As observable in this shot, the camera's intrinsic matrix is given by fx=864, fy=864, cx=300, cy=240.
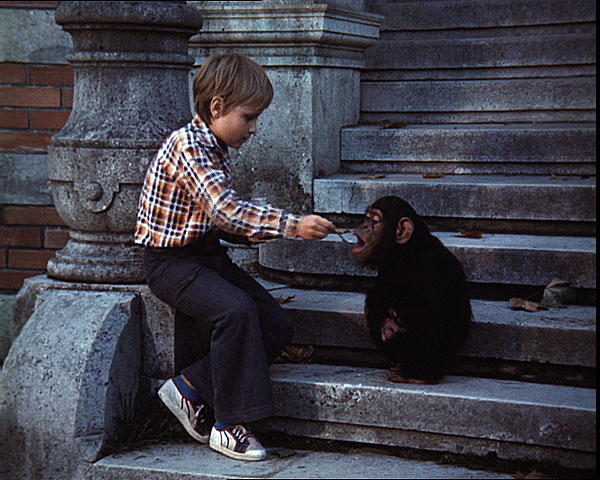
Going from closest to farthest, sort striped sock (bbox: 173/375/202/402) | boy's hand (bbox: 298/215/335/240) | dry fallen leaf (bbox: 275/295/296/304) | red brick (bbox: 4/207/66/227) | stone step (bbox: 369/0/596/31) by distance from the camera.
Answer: boy's hand (bbox: 298/215/335/240), striped sock (bbox: 173/375/202/402), dry fallen leaf (bbox: 275/295/296/304), red brick (bbox: 4/207/66/227), stone step (bbox: 369/0/596/31)

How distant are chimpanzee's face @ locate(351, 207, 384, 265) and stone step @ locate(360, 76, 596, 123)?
6.48 ft

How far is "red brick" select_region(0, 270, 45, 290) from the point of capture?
16.5ft

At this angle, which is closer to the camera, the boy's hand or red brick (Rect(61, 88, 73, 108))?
the boy's hand

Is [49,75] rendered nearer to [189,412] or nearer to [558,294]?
[189,412]

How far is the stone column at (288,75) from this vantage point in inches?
184

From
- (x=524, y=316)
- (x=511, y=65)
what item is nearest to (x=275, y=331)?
(x=524, y=316)

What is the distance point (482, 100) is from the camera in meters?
5.25

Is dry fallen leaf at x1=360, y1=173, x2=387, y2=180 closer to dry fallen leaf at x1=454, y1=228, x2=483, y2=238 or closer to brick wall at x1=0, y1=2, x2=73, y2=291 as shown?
dry fallen leaf at x1=454, y1=228, x2=483, y2=238

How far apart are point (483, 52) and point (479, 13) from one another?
372 millimetres

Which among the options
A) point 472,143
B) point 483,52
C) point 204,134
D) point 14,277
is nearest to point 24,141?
point 14,277

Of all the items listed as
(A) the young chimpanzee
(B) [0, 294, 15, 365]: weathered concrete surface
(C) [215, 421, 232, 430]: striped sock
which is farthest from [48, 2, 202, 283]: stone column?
(B) [0, 294, 15, 365]: weathered concrete surface

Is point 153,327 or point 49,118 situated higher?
point 49,118

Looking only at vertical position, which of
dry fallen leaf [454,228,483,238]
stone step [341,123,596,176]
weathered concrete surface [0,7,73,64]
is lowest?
dry fallen leaf [454,228,483,238]

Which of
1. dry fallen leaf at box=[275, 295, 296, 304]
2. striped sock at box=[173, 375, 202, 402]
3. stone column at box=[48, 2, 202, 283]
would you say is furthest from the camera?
dry fallen leaf at box=[275, 295, 296, 304]
